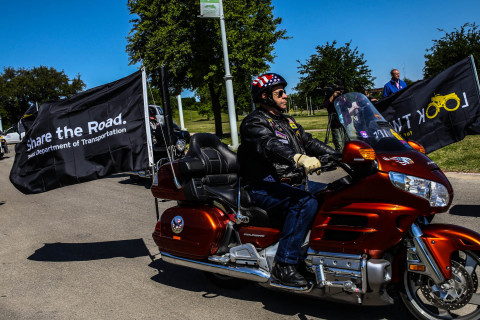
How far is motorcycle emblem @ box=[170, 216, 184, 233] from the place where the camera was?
4492 millimetres

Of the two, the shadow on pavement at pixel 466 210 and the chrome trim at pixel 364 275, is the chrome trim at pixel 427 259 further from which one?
the shadow on pavement at pixel 466 210

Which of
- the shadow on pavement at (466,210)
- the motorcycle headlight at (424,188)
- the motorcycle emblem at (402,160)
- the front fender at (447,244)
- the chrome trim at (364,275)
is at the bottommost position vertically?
the shadow on pavement at (466,210)

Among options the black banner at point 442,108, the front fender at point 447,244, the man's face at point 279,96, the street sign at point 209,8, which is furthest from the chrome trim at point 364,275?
the street sign at point 209,8

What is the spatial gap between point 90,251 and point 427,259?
4.71m

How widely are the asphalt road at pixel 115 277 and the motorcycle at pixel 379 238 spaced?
1.44ft

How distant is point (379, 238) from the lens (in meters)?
3.23

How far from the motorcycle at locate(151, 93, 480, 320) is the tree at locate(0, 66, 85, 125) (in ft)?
184

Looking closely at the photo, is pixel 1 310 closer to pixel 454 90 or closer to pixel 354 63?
pixel 454 90

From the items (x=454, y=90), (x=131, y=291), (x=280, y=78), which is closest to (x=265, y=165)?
(x=280, y=78)

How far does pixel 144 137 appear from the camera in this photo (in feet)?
20.7

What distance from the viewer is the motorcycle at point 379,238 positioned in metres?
3.15

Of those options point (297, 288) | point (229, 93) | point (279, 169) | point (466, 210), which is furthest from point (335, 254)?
point (229, 93)

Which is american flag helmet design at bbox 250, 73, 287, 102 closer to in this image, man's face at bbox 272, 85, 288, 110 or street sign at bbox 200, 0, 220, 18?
man's face at bbox 272, 85, 288, 110

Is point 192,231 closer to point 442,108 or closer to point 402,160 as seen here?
point 402,160
